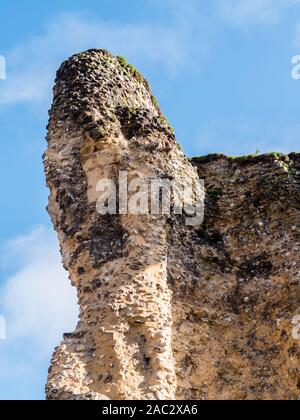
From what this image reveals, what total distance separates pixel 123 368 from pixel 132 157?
399 centimetres

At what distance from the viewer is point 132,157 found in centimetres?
1605

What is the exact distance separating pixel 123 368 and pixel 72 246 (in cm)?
253

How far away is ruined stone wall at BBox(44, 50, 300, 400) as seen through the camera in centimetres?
1370

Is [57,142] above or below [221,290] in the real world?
above

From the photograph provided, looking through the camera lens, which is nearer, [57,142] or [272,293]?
[272,293]

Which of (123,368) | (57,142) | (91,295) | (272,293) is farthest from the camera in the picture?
(57,142)

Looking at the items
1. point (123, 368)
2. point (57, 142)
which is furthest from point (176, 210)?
point (123, 368)

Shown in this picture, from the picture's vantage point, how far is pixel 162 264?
585 inches

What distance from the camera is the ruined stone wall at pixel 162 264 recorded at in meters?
13.7

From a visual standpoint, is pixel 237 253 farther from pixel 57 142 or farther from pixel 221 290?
pixel 57 142
